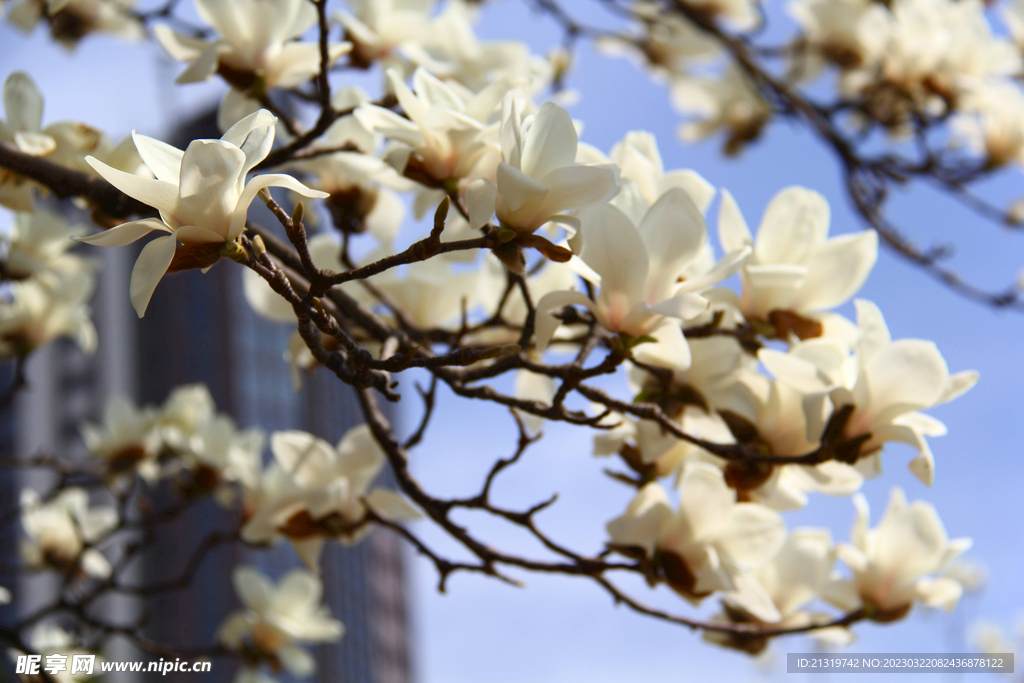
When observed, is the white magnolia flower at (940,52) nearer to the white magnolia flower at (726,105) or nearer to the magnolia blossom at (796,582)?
the white magnolia flower at (726,105)

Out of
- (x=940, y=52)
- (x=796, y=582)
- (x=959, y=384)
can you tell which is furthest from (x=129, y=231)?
(x=940, y=52)

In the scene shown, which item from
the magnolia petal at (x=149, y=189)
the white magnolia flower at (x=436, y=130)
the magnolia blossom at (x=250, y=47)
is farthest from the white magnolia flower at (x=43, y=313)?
the magnolia petal at (x=149, y=189)

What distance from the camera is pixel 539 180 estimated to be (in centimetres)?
58

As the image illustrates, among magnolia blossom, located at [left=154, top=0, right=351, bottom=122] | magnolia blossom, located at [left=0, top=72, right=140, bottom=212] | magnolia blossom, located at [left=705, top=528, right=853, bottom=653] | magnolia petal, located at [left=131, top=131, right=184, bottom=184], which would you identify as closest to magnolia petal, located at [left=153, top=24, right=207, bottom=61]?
magnolia blossom, located at [left=154, top=0, right=351, bottom=122]

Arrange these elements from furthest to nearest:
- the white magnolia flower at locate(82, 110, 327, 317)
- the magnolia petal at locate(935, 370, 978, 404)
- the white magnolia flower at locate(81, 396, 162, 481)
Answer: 1. the white magnolia flower at locate(81, 396, 162, 481)
2. the magnolia petal at locate(935, 370, 978, 404)
3. the white magnolia flower at locate(82, 110, 327, 317)

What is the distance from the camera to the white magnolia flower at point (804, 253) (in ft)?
2.63

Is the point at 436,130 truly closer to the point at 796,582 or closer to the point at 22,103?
the point at 22,103

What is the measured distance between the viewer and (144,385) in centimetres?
2934

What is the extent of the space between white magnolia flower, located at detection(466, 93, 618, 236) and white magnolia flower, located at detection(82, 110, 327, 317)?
12 cm

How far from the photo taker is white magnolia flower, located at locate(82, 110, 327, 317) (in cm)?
50

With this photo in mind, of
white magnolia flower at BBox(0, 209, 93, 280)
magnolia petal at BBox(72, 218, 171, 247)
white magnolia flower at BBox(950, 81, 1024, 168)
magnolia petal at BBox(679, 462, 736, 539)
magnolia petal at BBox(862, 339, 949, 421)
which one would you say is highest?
white magnolia flower at BBox(950, 81, 1024, 168)

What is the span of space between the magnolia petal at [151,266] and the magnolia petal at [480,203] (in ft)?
0.64

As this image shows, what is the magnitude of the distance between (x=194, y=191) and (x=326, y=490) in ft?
1.70

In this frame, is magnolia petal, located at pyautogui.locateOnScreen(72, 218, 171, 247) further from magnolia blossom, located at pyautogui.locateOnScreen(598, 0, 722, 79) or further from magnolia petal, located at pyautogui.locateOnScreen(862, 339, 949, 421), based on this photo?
magnolia blossom, located at pyautogui.locateOnScreen(598, 0, 722, 79)
